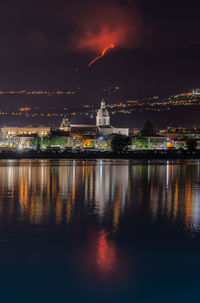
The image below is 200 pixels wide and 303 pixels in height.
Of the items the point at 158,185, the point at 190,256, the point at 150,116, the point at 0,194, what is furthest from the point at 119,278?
the point at 150,116

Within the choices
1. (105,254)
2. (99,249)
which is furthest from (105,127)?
(105,254)

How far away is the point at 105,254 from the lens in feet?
25.0

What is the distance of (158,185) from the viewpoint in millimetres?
19281

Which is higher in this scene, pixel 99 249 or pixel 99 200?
pixel 99 200

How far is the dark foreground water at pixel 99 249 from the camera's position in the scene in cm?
620

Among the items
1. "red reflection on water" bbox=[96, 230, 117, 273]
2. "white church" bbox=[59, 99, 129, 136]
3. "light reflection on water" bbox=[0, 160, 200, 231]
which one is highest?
"white church" bbox=[59, 99, 129, 136]

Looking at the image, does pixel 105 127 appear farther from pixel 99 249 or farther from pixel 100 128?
pixel 99 249

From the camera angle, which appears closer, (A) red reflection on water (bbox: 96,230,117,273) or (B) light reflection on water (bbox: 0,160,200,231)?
(A) red reflection on water (bbox: 96,230,117,273)

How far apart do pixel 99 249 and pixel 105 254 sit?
344mm

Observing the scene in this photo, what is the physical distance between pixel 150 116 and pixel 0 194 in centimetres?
16978

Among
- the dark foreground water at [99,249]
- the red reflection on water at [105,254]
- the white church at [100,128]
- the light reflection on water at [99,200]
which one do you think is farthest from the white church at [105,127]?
the red reflection on water at [105,254]

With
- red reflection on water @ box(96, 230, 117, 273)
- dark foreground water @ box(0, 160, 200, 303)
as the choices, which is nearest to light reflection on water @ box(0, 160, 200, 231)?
dark foreground water @ box(0, 160, 200, 303)

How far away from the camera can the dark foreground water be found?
20.4 feet

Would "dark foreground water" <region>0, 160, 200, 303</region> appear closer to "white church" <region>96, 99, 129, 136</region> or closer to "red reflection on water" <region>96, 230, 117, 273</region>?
"red reflection on water" <region>96, 230, 117, 273</region>
